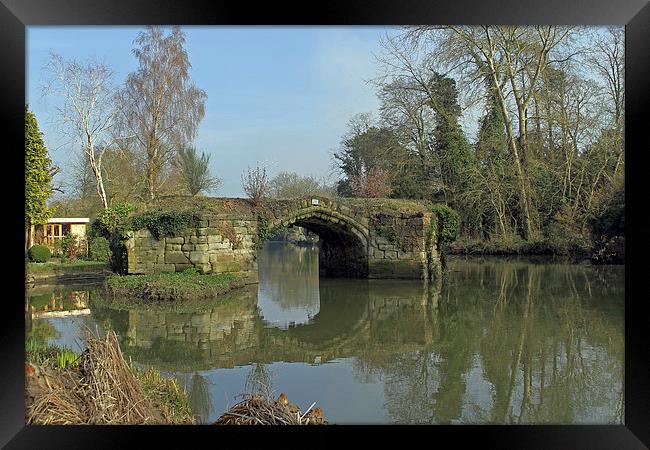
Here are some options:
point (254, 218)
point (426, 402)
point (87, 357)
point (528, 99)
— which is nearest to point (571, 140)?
point (528, 99)

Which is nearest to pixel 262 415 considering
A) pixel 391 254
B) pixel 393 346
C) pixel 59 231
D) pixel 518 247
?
pixel 393 346

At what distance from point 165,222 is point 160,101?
36.3ft

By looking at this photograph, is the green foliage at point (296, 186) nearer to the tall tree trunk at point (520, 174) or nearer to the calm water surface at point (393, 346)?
the tall tree trunk at point (520, 174)

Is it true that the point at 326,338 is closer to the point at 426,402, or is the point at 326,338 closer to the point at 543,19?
the point at 426,402

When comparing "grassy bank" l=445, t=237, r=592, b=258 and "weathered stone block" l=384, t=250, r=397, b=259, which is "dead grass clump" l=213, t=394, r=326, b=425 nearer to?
"weathered stone block" l=384, t=250, r=397, b=259

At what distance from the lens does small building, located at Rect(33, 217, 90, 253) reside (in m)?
18.7

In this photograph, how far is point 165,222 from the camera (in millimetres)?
13070

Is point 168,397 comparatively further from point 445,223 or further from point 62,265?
point 62,265

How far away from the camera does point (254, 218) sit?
14359 mm

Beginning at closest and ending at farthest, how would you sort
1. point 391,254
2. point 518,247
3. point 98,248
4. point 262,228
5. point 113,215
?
point 262,228 < point 113,215 < point 391,254 < point 98,248 < point 518,247

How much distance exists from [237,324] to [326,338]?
1702 mm

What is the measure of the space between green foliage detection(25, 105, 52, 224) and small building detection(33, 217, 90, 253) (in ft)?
3.27

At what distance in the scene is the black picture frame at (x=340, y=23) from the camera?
135 inches

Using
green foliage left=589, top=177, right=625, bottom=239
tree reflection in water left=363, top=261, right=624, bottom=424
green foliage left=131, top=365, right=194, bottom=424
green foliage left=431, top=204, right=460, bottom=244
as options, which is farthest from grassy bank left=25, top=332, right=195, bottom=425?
green foliage left=589, top=177, right=625, bottom=239
